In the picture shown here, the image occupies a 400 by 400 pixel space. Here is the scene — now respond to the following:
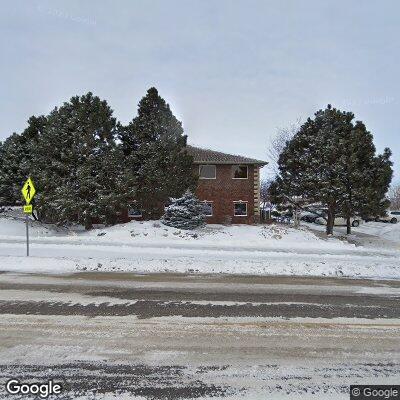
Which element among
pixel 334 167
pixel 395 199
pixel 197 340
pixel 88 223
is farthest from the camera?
pixel 395 199

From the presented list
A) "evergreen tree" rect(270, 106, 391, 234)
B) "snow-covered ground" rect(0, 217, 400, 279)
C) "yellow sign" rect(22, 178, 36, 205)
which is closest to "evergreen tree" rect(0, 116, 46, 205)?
"snow-covered ground" rect(0, 217, 400, 279)

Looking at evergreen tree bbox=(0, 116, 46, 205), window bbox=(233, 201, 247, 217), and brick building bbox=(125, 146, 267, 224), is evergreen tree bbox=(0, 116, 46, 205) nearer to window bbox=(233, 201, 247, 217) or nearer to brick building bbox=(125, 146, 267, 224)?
brick building bbox=(125, 146, 267, 224)

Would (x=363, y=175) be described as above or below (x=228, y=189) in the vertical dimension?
above

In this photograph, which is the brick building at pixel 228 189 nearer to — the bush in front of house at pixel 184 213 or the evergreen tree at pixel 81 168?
the bush in front of house at pixel 184 213

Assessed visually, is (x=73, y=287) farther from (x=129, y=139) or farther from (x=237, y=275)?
(x=129, y=139)

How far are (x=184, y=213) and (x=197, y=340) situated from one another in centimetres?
1787

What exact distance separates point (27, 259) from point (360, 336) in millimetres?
10935

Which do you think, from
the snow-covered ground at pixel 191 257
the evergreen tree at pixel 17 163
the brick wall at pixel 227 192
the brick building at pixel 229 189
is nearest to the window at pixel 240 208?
the brick building at pixel 229 189

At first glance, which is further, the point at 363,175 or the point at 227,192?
the point at 227,192

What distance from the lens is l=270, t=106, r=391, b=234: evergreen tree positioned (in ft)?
79.0

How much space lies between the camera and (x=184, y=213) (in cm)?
2328

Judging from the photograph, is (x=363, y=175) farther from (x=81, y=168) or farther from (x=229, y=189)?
(x=81, y=168)

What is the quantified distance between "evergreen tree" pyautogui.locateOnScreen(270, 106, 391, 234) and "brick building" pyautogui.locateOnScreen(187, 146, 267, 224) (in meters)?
4.75

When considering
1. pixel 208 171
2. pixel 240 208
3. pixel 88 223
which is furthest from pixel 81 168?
pixel 240 208
